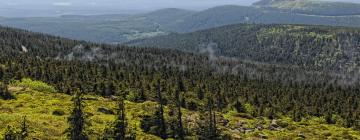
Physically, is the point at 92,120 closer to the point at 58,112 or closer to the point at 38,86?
the point at 58,112

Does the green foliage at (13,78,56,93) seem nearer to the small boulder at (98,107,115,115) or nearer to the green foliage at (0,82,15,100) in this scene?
the green foliage at (0,82,15,100)

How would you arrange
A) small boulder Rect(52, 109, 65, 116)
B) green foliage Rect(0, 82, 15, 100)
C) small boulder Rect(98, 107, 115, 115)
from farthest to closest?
1. green foliage Rect(0, 82, 15, 100)
2. small boulder Rect(98, 107, 115, 115)
3. small boulder Rect(52, 109, 65, 116)

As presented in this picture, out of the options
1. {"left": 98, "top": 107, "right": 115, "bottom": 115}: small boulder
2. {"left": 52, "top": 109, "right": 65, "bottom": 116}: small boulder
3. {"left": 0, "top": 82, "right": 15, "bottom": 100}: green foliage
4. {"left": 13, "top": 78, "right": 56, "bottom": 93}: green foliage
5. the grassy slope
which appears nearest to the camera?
the grassy slope

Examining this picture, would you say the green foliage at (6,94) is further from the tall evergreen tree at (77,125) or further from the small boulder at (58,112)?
the tall evergreen tree at (77,125)

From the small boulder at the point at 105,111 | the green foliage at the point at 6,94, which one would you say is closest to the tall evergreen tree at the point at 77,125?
the small boulder at the point at 105,111

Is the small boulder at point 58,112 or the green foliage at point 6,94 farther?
the green foliage at point 6,94

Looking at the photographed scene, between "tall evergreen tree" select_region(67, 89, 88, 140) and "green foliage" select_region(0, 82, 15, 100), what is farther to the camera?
"green foliage" select_region(0, 82, 15, 100)

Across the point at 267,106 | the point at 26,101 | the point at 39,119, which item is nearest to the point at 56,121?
the point at 39,119

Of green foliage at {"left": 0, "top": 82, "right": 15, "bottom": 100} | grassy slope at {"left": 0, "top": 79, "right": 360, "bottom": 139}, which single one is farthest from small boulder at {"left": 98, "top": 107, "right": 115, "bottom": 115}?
green foliage at {"left": 0, "top": 82, "right": 15, "bottom": 100}
